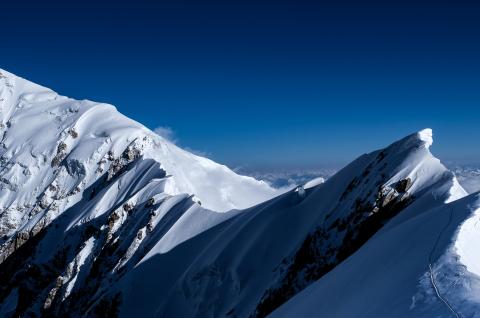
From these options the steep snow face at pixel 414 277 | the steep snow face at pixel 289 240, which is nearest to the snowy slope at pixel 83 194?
the steep snow face at pixel 289 240

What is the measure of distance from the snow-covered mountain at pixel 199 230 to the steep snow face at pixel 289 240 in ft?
0.53

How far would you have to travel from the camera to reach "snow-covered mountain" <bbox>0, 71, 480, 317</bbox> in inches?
694

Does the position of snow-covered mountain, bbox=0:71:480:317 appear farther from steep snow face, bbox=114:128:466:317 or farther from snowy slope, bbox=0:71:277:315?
snowy slope, bbox=0:71:277:315

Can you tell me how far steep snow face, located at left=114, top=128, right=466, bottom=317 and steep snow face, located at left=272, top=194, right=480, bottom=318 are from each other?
340 inches

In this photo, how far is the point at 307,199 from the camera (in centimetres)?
4997

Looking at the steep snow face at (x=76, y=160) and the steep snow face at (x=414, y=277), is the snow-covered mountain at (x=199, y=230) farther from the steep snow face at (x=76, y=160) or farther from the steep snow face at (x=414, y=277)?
the steep snow face at (x=76, y=160)

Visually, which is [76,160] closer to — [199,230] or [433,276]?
[199,230]

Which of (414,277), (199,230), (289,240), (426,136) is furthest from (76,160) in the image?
(414,277)

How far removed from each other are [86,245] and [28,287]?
51.5ft

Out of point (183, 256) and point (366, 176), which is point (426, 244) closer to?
point (366, 176)

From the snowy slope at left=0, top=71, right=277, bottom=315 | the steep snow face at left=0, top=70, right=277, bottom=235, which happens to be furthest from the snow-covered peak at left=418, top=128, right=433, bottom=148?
the steep snow face at left=0, top=70, right=277, bottom=235

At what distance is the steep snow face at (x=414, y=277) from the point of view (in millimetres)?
12266

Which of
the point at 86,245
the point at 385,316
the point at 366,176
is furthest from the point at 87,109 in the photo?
the point at 385,316

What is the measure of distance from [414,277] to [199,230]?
159 feet
